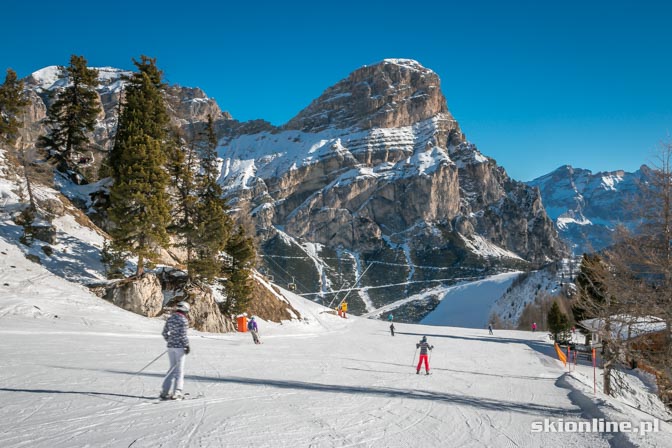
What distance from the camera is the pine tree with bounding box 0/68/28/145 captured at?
31797 mm

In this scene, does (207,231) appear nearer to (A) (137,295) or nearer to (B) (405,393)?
(A) (137,295)

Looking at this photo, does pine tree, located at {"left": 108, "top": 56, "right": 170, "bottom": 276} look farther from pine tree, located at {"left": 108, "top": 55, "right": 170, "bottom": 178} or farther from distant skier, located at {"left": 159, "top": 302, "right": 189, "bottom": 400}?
distant skier, located at {"left": 159, "top": 302, "right": 189, "bottom": 400}

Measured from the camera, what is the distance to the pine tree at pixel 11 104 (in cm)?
3180

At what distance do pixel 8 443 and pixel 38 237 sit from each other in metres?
25.0

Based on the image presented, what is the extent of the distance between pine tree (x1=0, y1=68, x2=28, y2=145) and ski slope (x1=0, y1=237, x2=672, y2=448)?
57.7 ft

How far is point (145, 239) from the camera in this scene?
2619 cm

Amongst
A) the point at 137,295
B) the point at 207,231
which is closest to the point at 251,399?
the point at 137,295

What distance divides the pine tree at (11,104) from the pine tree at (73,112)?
144 inches

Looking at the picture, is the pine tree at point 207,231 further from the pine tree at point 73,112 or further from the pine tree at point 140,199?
the pine tree at point 73,112

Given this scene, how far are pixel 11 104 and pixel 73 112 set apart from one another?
5680 millimetres

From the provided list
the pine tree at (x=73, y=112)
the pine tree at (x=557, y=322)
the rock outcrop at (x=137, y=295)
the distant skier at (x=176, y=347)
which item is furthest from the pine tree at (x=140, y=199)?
the pine tree at (x=557, y=322)

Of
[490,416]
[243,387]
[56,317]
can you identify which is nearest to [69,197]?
[56,317]

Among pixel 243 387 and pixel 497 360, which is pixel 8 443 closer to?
pixel 243 387

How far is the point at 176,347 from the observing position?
28.5 ft
